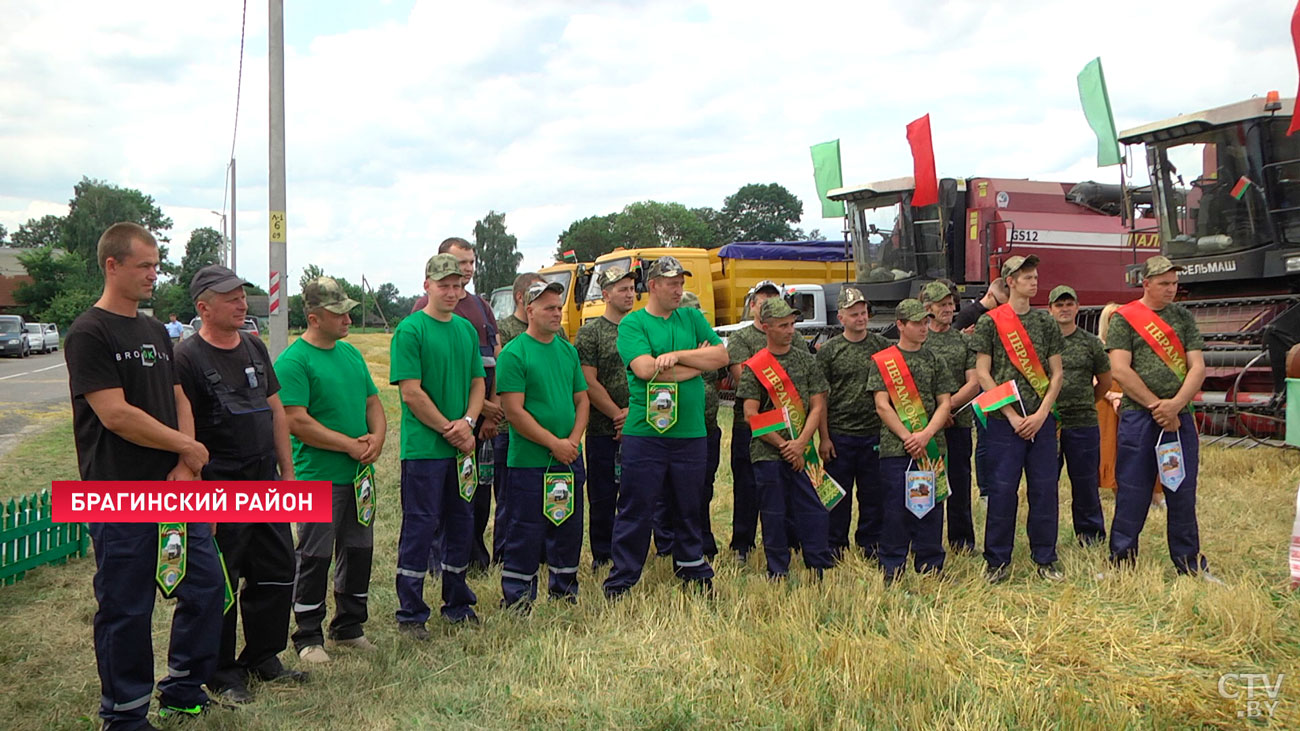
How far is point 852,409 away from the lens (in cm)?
593

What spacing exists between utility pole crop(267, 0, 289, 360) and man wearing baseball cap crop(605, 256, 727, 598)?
776 cm

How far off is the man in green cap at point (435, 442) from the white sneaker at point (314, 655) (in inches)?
16.0

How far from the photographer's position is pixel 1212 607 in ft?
15.0

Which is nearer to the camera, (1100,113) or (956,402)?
(956,402)

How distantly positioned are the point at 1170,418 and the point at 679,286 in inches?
109

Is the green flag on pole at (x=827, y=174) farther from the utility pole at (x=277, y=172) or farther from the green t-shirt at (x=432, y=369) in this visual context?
the green t-shirt at (x=432, y=369)

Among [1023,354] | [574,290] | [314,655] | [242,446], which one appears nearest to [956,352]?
[1023,354]

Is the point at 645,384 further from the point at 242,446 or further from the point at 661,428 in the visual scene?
the point at 242,446

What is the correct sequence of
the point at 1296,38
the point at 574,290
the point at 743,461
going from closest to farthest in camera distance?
the point at 743,461
the point at 1296,38
the point at 574,290

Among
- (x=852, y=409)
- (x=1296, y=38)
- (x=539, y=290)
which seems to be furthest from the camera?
(x=1296, y=38)

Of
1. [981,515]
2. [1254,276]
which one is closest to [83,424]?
[981,515]

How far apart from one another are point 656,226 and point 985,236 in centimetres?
5849

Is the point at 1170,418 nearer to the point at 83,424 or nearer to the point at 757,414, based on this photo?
the point at 757,414
